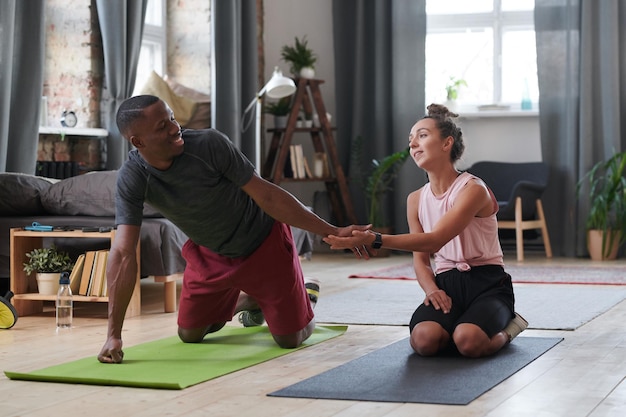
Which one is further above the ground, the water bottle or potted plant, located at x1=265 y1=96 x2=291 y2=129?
potted plant, located at x1=265 y1=96 x2=291 y2=129

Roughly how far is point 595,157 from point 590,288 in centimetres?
261

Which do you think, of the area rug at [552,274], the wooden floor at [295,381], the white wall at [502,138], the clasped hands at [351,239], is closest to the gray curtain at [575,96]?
the white wall at [502,138]

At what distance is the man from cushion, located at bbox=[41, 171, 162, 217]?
1229 mm

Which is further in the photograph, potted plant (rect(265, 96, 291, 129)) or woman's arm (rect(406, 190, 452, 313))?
potted plant (rect(265, 96, 291, 129))

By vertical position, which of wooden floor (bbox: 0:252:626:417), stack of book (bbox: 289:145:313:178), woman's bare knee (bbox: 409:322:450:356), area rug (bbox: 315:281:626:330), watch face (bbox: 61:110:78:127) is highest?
watch face (bbox: 61:110:78:127)

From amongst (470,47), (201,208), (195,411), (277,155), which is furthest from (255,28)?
(195,411)

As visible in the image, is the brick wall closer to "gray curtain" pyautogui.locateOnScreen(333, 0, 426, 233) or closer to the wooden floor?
"gray curtain" pyautogui.locateOnScreen(333, 0, 426, 233)

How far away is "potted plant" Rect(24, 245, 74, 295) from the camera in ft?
14.5

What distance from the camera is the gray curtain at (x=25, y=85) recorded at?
5.71 m

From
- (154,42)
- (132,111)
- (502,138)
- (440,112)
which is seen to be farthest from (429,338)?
(502,138)

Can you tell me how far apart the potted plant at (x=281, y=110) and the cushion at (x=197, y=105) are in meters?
0.62

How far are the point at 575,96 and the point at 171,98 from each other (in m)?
3.09

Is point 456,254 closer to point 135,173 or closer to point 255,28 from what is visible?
point 135,173

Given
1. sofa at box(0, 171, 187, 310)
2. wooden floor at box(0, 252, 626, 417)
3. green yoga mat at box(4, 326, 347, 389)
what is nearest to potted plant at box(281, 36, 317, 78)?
sofa at box(0, 171, 187, 310)
